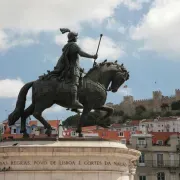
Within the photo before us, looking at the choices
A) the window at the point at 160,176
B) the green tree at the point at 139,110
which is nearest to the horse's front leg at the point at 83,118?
the window at the point at 160,176

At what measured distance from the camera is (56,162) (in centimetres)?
1480

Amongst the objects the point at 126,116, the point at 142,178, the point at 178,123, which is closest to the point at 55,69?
the point at 142,178

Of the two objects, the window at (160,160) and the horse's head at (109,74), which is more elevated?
the horse's head at (109,74)

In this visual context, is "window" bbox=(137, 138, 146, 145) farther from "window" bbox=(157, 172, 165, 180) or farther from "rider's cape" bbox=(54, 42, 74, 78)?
"rider's cape" bbox=(54, 42, 74, 78)

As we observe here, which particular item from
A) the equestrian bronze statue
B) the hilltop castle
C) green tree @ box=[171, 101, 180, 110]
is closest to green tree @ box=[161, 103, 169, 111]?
the hilltop castle

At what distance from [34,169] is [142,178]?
144 ft

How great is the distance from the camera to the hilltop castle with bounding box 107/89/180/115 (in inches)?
6403

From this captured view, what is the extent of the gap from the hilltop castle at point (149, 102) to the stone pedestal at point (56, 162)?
148 m

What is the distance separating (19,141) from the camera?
1565 cm

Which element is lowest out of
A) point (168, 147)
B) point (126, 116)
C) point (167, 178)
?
point (167, 178)

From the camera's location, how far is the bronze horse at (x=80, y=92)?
54.3ft

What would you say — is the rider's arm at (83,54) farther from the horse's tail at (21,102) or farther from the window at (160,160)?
the window at (160,160)

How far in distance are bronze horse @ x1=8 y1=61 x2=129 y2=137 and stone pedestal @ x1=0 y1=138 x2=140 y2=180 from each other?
6.13 ft

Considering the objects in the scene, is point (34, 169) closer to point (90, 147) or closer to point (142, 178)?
point (90, 147)
